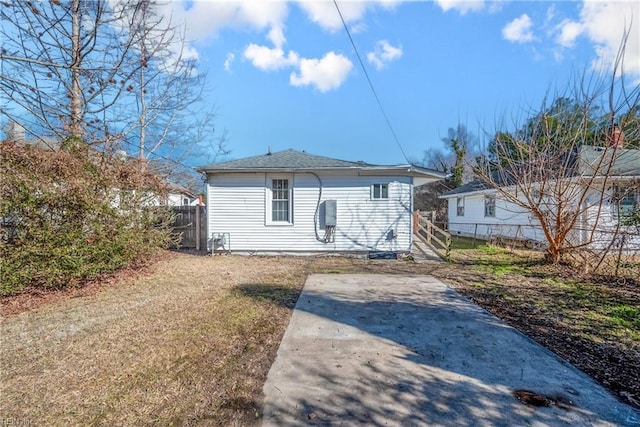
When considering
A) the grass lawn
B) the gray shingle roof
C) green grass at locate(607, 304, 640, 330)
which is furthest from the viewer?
the gray shingle roof

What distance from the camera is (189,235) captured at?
461 inches

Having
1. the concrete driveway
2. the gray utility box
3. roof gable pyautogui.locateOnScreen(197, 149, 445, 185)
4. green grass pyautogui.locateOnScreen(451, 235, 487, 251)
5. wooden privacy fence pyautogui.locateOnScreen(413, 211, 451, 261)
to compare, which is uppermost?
roof gable pyautogui.locateOnScreen(197, 149, 445, 185)

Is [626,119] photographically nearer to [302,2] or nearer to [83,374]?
[302,2]

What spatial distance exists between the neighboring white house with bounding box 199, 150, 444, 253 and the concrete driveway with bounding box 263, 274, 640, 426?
16.9 ft

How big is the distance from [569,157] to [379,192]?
15.9 feet

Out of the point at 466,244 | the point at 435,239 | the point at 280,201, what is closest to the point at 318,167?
the point at 280,201

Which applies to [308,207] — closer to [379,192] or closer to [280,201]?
[280,201]

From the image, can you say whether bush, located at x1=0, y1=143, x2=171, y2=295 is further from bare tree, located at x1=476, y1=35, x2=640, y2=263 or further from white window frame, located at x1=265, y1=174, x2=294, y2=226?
bare tree, located at x1=476, y1=35, x2=640, y2=263

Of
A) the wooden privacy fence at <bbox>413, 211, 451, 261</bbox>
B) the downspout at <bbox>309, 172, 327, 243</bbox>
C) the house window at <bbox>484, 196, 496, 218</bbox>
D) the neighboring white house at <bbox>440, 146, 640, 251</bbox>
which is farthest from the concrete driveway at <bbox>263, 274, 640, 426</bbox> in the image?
the house window at <bbox>484, 196, 496, 218</bbox>

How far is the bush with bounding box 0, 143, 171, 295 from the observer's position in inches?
184

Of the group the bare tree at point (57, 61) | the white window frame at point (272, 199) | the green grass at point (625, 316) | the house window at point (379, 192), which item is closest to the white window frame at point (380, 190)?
the house window at point (379, 192)

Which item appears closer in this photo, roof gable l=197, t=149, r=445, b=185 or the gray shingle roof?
roof gable l=197, t=149, r=445, b=185

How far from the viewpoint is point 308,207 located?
9.84m

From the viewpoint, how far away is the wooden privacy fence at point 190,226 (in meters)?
11.4
